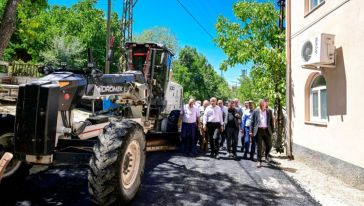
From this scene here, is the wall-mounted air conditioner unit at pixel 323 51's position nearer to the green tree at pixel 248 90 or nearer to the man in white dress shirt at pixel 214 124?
the man in white dress shirt at pixel 214 124

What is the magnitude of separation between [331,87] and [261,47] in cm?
542

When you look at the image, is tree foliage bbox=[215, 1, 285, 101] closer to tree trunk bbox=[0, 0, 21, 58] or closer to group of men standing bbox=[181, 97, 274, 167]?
group of men standing bbox=[181, 97, 274, 167]

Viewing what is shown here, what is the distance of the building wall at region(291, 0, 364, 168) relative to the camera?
21.5 ft

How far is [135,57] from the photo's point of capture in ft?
33.1

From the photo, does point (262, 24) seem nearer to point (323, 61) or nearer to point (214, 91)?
point (323, 61)

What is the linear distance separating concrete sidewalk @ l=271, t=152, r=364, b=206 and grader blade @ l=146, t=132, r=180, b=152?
3207mm

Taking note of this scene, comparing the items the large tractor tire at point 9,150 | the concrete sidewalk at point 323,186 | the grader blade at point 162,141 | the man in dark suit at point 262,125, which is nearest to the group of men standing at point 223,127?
the man in dark suit at point 262,125

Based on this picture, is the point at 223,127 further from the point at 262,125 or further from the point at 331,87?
the point at 331,87

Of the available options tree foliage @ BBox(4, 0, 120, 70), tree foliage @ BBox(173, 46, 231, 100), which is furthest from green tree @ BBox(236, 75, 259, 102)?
tree foliage @ BBox(4, 0, 120, 70)

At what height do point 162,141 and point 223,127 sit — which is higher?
point 223,127

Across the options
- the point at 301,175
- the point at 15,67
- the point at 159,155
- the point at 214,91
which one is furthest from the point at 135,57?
the point at 214,91

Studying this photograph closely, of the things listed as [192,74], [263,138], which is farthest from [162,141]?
[192,74]

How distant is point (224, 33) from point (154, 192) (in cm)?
986

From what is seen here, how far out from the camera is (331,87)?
7.74 metres
